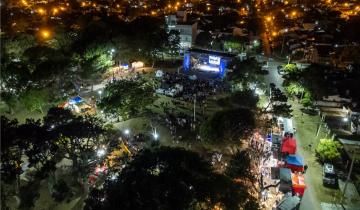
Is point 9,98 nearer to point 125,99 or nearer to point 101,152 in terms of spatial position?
point 125,99

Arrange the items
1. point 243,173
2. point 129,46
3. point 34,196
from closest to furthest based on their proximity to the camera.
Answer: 1. point 243,173
2. point 34,196
3. point 129,46

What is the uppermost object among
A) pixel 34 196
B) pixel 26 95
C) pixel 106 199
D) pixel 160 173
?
pixel 160 173

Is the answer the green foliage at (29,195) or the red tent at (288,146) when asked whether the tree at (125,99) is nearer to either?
the green foliage at (29,195)

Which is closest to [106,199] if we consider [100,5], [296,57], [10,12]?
[296,57]

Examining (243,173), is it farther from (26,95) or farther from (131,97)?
(26,95)

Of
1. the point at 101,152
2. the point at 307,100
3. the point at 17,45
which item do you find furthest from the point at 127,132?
the point at 17,45

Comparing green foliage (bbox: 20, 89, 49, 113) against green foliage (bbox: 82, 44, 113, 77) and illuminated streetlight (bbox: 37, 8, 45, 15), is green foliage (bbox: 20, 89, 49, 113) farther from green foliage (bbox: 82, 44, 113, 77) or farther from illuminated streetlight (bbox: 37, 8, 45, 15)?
illuminated streetlight (bbox: 37, 8, 45, 15)

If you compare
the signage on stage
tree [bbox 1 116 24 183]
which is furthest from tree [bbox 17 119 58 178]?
the signage on stage
